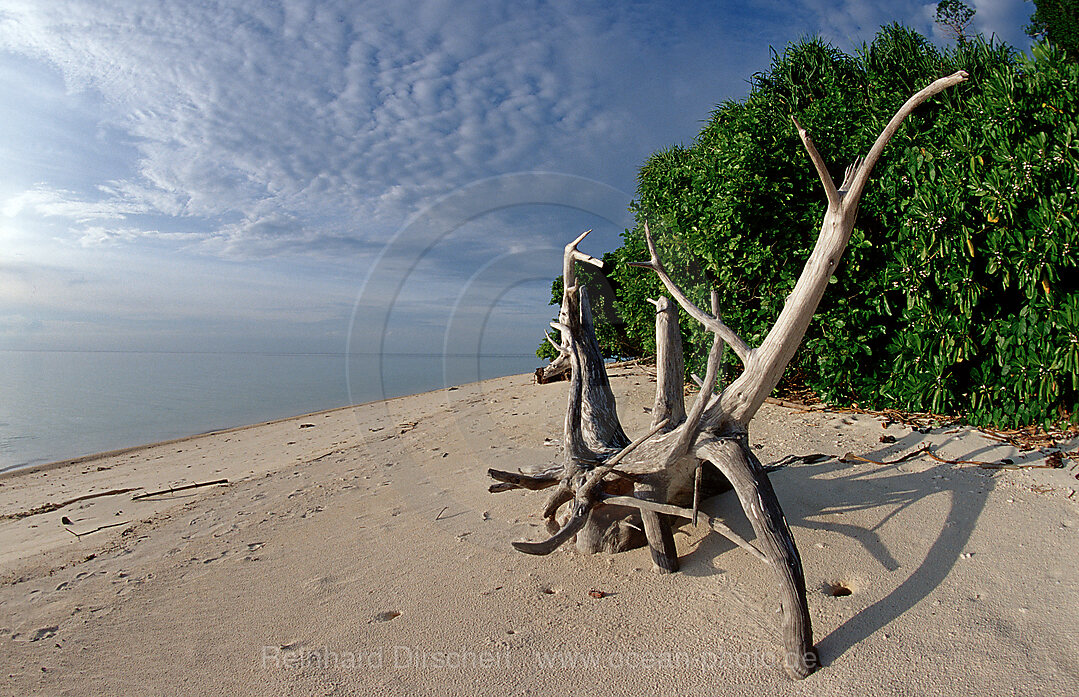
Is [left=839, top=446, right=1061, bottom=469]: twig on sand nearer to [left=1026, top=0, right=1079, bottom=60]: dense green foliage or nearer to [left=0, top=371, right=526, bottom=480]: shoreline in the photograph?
[left=0, top=371, right=526, bottom=480]: shoreline

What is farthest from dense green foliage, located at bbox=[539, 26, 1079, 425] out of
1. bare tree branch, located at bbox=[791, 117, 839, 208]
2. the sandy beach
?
bare tree branch, located at bbox=[791, 117, 839, 208]

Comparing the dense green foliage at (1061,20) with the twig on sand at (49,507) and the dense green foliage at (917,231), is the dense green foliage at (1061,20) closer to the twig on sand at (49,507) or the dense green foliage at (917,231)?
the dense green foliage at (917,231)

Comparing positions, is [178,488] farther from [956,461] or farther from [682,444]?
[956,461]

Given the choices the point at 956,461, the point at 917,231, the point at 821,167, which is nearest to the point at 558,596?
the point at 821,167

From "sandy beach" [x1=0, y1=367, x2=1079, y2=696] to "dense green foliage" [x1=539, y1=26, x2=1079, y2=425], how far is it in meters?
0.78

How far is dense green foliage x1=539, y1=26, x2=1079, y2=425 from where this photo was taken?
4.94m

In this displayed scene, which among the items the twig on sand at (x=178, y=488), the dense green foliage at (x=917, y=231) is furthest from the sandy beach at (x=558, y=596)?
the twig on sand at (x=178, y=488)

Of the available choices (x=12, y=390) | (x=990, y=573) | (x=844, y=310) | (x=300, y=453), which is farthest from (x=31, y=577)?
(x=12, y=390)

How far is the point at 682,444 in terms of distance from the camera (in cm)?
343

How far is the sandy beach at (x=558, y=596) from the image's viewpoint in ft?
8.95

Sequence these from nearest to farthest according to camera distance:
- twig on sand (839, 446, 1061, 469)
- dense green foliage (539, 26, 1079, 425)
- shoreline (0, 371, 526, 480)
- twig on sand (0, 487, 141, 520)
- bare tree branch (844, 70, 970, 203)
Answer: bare tree branch (844, 70, 970, 203) → twig on sand (839, 446, 1061, 469) → dense green foliage (539, 26, 1079, 425) → twig on sand (0, 487, 141, 520) → shoreline (0, 371, 526, 480)

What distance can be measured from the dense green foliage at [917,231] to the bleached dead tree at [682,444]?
2491mm

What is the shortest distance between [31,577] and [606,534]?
4.40m

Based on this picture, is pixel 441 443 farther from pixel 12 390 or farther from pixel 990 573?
pixel 12 390
